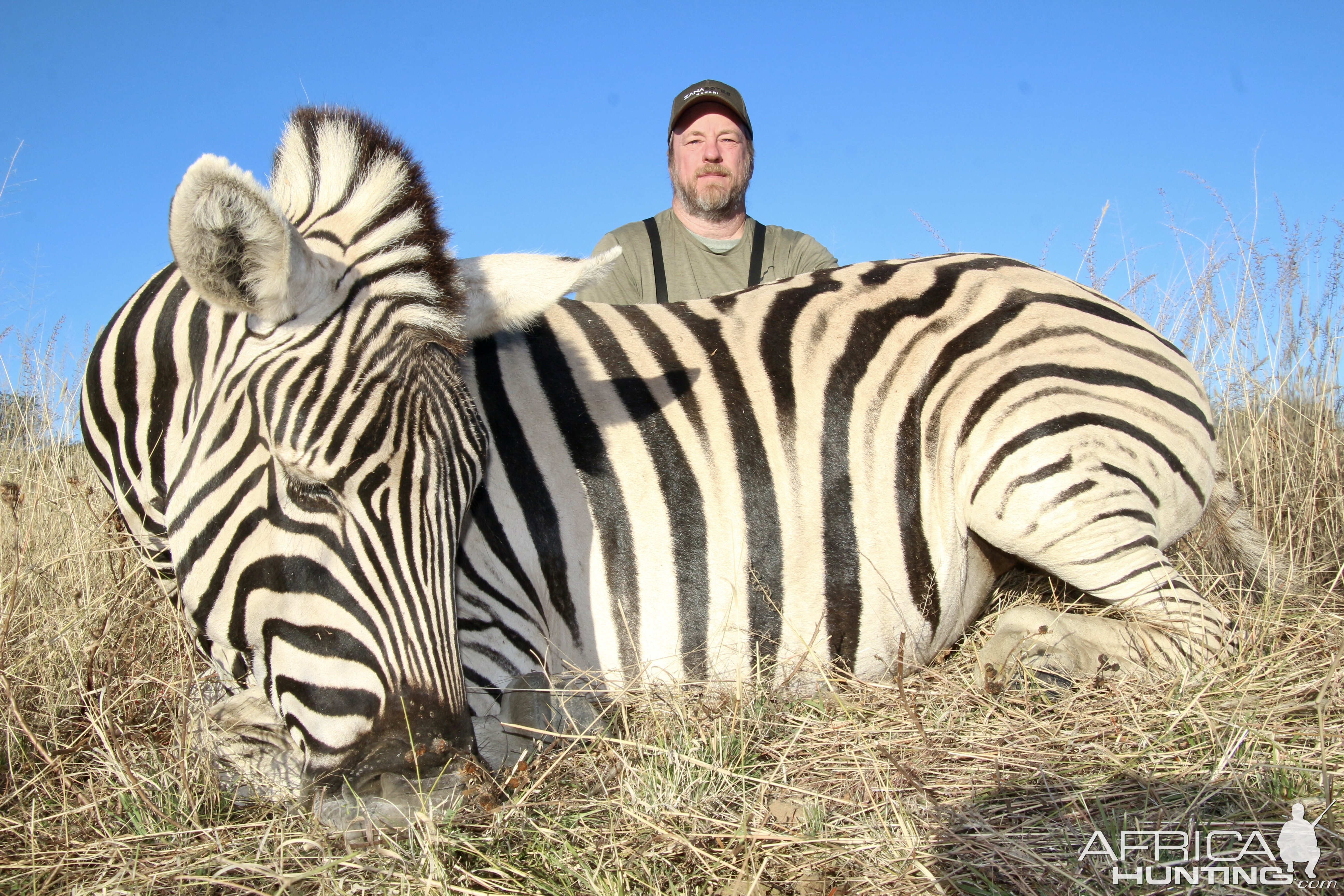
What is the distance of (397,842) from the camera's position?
207 cm

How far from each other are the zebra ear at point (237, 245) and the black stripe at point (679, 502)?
4.66 ft

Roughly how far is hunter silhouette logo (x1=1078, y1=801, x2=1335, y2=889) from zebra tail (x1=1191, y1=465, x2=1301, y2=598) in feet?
7.41

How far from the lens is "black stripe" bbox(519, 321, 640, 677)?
127 inches

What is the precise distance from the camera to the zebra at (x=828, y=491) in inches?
125

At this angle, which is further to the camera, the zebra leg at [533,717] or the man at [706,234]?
the man at [706,234]

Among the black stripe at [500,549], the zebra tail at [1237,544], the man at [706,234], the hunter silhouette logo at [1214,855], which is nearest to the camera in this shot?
the hunter silhouette logo at [1214,855]

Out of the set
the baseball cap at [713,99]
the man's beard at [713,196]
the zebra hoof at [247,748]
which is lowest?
the zebra hoof at [247,748]

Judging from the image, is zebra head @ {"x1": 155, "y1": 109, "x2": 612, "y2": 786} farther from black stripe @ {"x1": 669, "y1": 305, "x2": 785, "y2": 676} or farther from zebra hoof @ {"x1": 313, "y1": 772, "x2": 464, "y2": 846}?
black stripe @ {"x1": 669, "y1": 305, "x2": 785, "y2": 676}

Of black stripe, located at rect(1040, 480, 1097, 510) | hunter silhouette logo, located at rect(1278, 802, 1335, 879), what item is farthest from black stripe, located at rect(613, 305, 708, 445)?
A: hunter silhouette logo, located at rect(1278, 802, 1335, 879)

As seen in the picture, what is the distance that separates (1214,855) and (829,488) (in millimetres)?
1814

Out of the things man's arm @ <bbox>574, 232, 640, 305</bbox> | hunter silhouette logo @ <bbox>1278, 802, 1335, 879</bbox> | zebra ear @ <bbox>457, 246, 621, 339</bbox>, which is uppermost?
man's arm @ <bbox>574, 232, 640, 305</bbox>

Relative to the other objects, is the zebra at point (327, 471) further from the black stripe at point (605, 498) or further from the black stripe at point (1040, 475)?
the black stripe at point (1040, 475)

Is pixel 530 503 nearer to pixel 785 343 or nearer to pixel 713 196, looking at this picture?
pixel 785 343


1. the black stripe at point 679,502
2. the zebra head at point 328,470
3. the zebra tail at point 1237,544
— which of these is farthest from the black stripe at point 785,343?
the zebra tail at point 1237,544
